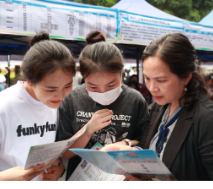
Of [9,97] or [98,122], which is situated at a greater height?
[9,97]

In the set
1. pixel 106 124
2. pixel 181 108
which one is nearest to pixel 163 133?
pixel 181 108

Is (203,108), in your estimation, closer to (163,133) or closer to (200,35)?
(163,133)

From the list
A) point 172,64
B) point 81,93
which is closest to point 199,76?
point 172,64

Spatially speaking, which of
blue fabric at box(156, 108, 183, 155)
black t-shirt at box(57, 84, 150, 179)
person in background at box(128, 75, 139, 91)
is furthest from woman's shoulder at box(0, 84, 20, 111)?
person in background at box(128, 75, 139, 91)

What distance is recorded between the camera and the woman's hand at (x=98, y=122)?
141 centimetres

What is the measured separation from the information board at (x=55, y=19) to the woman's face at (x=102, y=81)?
131 centimetres

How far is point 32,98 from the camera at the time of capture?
139 cm

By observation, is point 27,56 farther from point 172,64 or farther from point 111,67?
point 172,64

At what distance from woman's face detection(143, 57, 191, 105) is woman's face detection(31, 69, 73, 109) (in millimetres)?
535

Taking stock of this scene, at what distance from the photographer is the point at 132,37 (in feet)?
11.6

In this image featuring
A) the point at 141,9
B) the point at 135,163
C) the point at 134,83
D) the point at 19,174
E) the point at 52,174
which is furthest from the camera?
the point at 141,9

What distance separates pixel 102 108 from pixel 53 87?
470 mm

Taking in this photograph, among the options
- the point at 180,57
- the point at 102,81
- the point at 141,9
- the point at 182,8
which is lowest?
the point at 102,81
